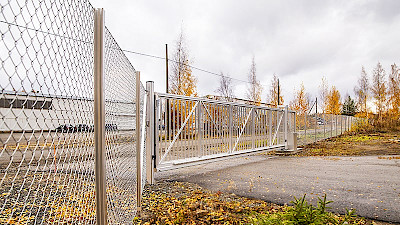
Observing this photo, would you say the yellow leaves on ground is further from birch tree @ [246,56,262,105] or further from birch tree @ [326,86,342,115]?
birch tree @ [326,86,342,115]

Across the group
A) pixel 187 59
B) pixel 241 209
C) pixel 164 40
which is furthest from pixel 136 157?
pixel 164 40

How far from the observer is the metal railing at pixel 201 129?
5.35 metres

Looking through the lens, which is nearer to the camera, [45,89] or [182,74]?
[45,89]

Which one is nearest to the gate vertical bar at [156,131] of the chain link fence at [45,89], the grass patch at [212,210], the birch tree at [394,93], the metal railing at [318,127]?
the grass patch at [212,210]

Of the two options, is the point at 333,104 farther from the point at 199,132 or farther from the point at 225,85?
the point at 199,132

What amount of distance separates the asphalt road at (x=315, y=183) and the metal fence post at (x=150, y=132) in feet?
3.00

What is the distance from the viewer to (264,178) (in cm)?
591

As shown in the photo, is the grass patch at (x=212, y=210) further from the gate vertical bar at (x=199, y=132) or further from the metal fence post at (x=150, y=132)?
the gate vertical bar at (x=199, y=132)

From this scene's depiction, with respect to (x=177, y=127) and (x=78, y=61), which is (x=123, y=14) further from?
(x=78, y=61)

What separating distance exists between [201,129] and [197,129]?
130 mm

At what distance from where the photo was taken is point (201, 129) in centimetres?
611

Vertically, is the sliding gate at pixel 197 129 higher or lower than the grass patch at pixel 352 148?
higher

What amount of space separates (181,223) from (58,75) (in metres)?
2.72

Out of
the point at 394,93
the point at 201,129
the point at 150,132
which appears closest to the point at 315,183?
the point at 201,129
